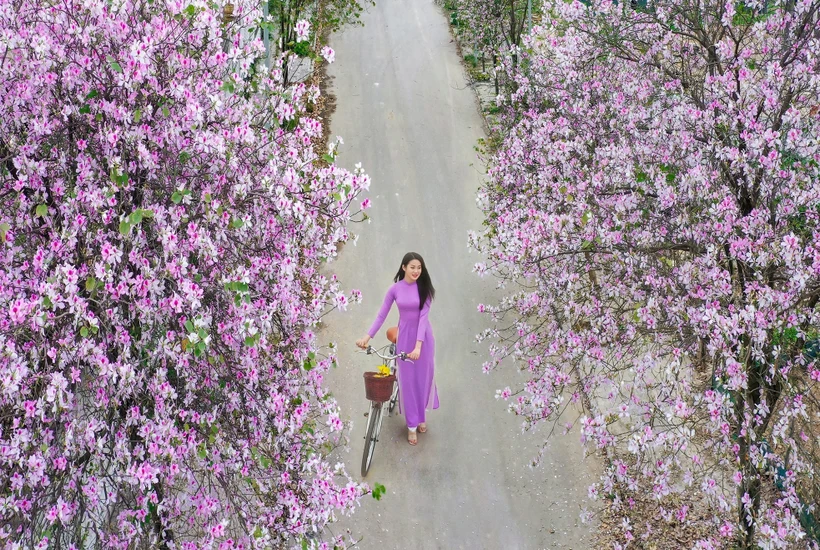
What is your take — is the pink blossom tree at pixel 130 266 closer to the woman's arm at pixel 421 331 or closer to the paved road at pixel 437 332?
the woman's arm at pixel 421 331

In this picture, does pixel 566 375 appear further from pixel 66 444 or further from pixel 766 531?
pixel 66 444

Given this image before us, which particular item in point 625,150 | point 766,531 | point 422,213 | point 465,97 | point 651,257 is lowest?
point 766,531

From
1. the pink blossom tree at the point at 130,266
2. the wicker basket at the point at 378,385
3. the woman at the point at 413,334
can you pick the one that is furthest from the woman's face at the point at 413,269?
the pink blossom tree at the point at 130,266

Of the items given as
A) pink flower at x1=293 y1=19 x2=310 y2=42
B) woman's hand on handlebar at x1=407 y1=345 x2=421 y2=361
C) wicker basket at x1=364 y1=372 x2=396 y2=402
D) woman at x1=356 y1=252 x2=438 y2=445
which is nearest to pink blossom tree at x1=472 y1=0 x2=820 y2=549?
woman at x1=356 y1=252 x2=438 y2=445

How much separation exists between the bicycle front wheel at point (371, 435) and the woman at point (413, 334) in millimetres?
450

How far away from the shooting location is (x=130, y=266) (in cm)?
520

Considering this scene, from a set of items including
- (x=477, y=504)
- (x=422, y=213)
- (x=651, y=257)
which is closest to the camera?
(x=651, y=257)

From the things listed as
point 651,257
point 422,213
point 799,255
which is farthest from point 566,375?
point 422,213

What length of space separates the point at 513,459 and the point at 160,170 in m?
6.04

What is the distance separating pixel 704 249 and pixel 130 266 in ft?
15.5

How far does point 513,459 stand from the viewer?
386 inches

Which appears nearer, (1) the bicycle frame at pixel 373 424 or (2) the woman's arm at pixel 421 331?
(2) the woman's arm at pixel 421 331

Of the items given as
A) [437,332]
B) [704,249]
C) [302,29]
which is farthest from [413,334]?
[302,29]

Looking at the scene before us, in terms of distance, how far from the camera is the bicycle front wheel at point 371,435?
30.1 ft
